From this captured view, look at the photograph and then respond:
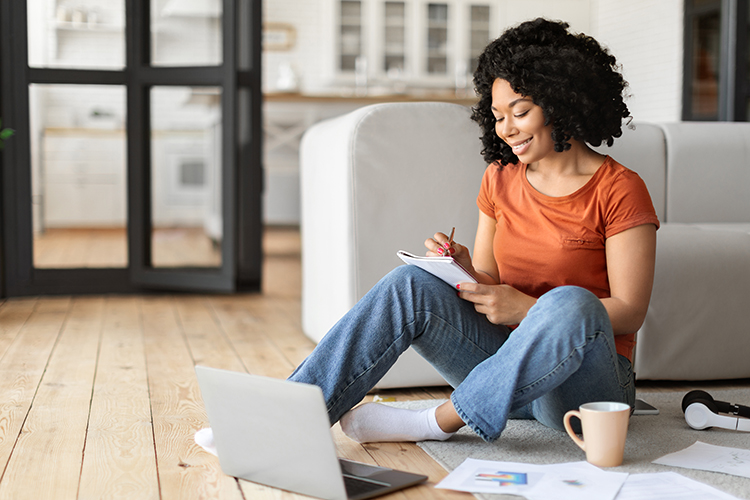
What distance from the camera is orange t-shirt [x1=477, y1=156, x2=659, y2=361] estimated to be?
1365mm

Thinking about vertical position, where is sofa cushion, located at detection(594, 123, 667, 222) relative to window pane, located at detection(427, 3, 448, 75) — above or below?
below

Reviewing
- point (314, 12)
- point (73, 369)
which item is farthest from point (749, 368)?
point (314, 12)

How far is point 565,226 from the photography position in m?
1.42

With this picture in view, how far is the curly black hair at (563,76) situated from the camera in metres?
1.37

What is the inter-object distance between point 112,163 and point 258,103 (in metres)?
0.75

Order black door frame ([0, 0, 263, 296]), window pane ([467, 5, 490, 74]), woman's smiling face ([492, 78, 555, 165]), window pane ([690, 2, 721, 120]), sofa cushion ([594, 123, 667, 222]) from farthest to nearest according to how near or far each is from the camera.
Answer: window pane ([467, 5, 490, 74]) < window pane ([690, 2, 721, 120]) < black door frame ([0, 0, 263, 296]) < sofa cushion ([594, 123, 667, 222]) < woman's smiling face ([492, 78, 555, 165])

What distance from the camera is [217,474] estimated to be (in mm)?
1373

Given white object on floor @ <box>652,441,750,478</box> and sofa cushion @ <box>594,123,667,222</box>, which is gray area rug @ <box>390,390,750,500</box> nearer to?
white object on floor @ <box>652,441,750,478</box>

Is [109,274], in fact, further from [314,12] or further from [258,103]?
[314,12]

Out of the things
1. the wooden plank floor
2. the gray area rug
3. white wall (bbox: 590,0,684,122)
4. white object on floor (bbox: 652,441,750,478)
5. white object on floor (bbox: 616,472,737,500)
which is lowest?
the wooden plank floor

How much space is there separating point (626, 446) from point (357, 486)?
0.56 meters

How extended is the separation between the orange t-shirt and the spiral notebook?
14 centimetres

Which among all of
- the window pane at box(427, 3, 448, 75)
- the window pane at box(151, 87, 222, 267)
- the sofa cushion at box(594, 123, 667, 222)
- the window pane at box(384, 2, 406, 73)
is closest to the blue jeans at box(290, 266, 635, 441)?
the sofa cushion at box(594, 123, 667, 222)

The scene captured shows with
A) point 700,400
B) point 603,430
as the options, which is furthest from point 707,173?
point 603,430
